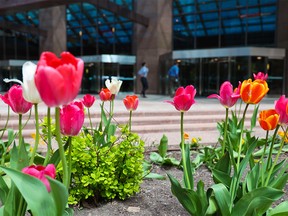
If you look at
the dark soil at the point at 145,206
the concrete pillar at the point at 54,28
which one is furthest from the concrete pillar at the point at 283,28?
the dark soil at the point at 145,206

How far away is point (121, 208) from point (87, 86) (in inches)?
752

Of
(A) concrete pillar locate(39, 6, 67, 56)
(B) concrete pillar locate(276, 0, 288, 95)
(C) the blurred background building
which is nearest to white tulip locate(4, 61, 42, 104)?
(C) the blurred background building

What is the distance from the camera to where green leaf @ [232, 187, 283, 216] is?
1.59m

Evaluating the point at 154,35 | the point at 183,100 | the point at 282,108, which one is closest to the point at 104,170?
the point at 183,100

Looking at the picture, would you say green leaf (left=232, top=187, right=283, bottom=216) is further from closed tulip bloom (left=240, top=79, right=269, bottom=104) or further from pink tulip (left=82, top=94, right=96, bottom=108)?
pink tulip (left=82, top=94, right=96, bottom=108)

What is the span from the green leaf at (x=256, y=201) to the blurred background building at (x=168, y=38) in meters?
13.7

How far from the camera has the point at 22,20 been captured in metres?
26.1

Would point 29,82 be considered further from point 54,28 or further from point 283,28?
point 54,28

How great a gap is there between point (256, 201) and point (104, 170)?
3.51ft

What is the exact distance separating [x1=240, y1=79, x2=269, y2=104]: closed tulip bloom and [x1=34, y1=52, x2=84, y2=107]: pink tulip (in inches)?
45.8

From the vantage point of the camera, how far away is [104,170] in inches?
89.0

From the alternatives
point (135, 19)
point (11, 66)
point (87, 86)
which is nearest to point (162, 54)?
point (135, 19)

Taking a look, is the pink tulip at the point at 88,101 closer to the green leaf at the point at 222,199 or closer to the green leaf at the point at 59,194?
the green leaf at the point at 222,199

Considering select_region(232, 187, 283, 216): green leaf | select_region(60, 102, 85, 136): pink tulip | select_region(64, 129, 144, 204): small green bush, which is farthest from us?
select_region(64, 129, 144, 204): small green bush
